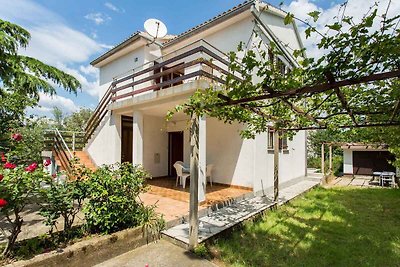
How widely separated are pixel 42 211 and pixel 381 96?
6.65m

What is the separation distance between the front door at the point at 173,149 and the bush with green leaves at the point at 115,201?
24.9 feet

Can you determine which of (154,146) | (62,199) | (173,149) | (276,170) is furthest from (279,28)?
(62,199)

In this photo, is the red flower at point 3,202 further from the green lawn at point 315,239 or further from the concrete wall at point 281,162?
the concrete wall at point 281,162

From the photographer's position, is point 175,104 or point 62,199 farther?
point 175,104

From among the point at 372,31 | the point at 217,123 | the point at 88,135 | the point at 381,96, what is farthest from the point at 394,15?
the point at 88,135

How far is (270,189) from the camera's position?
421 inches

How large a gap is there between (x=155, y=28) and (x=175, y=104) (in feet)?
17.9

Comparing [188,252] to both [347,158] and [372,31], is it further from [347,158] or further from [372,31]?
[347,158]

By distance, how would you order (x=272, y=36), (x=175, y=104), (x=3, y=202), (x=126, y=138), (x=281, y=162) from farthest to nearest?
(x=126, y=138)
(x=281, y=162)
(x=175, y=104)
(x=272, y=36)
(x=3, y=202)

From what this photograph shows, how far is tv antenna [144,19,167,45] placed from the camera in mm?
11461

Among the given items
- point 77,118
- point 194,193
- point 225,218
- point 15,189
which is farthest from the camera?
point 77,118

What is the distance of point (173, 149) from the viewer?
1365 centimetres

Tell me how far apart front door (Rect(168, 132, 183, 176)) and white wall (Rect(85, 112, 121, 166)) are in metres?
3.47

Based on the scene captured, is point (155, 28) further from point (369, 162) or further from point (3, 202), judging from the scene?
point (369, 162)
